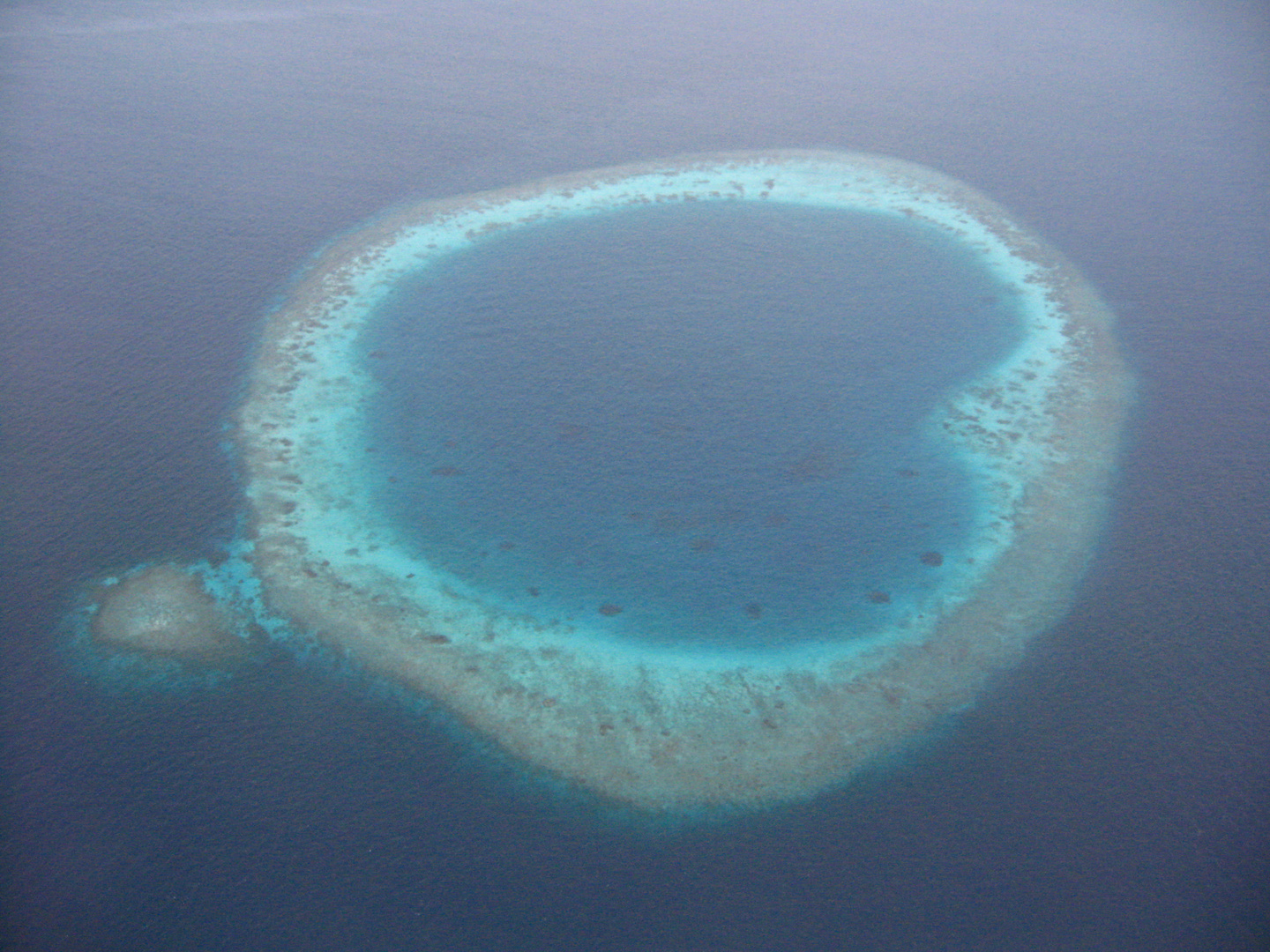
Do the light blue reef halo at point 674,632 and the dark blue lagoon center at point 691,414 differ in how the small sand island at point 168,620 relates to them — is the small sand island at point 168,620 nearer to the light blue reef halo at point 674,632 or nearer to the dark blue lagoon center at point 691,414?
the light blue reef halo at point 674,632

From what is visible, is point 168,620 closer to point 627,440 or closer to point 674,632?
point 674,632

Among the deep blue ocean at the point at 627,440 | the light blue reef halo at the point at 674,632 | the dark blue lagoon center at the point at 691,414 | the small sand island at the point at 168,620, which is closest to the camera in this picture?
the deep blue ocean at the point at 627,440

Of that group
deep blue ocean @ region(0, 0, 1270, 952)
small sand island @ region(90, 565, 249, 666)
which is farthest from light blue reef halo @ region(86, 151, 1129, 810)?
deep blue ocean @ region(0, 0, 1270, 952)

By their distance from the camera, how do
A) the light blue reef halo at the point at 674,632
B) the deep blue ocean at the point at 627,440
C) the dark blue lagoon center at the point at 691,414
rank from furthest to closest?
the dark blue lagoon center at the point at 691,414
the light blue reef halo at the point at 674,632
the deep blue ocean at the point at 627,440

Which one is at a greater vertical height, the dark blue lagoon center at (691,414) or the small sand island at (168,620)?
the dark blue lagoon center at (691,414)

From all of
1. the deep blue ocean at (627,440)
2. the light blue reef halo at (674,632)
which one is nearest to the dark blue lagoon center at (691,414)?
the deep blue ocean at (627,440)

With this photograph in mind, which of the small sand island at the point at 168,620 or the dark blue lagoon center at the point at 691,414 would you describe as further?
the dark blue lagoon center at the point at 691,414
